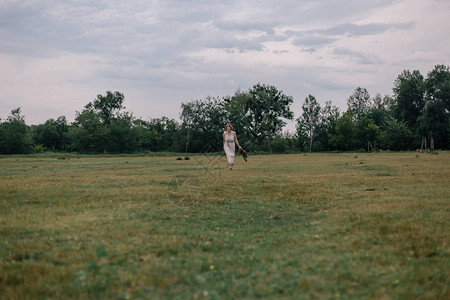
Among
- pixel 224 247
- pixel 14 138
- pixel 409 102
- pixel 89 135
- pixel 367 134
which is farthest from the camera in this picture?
pixel 409 102

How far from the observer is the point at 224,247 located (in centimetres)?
535

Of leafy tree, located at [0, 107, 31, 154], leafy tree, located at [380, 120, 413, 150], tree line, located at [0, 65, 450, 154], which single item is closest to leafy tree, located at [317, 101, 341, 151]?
tree line, located at [0, 65, 450, 154]

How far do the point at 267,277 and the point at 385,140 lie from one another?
81823mm

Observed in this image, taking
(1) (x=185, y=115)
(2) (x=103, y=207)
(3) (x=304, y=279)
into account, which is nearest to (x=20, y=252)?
(2) (x=103, y=207)

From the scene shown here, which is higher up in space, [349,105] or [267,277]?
[349,105]

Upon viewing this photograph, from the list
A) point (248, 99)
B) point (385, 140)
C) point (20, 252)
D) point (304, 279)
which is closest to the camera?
point (304, 279)

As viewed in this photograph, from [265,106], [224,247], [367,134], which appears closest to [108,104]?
[265,106]

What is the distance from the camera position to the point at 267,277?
163 inches

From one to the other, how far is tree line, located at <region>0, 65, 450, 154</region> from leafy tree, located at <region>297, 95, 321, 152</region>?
0.29m

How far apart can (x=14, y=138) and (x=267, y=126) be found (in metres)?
52.9

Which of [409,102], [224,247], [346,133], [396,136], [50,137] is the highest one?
[409,102]

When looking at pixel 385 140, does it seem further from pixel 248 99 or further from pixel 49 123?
pixel 49 123

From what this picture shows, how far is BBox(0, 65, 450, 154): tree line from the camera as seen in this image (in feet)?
241

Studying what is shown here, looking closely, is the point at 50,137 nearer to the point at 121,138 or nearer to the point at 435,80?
the point at 121,138
